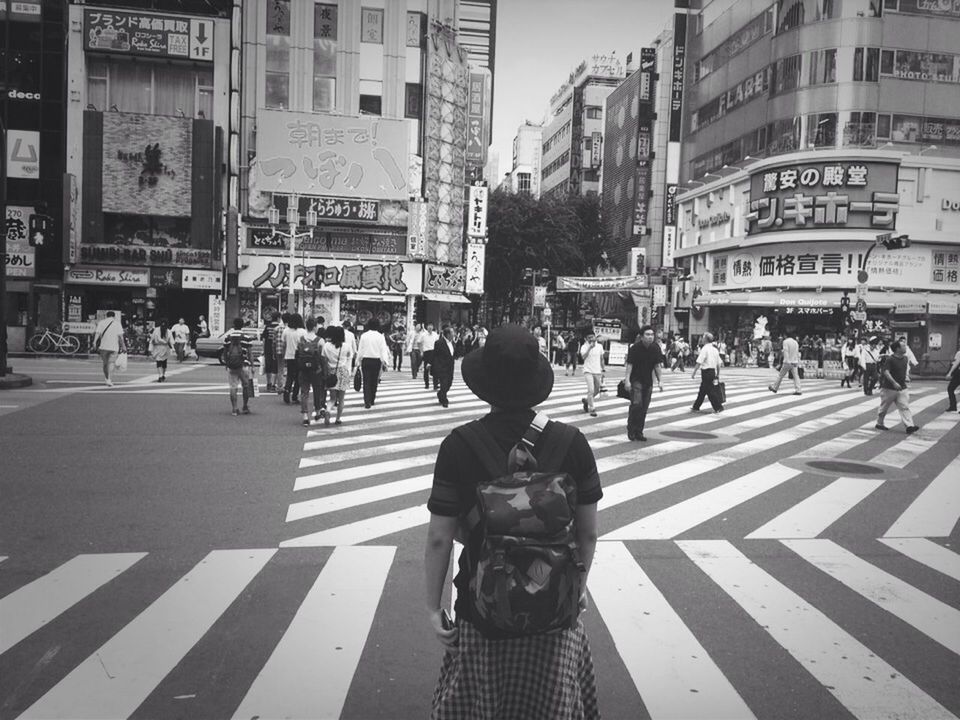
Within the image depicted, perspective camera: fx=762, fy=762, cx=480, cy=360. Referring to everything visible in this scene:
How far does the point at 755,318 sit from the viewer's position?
1661 inches

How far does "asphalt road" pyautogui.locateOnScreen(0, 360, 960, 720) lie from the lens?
382 cm

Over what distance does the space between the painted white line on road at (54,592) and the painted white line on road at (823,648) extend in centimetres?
436

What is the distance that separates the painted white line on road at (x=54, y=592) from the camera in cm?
449

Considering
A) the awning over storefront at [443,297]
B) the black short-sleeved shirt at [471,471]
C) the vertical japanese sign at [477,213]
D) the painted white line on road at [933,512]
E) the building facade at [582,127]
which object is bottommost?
the painted white line on road at [933,512]

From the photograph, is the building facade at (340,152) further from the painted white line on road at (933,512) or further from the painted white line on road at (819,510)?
the painted white line on road at (933,512)

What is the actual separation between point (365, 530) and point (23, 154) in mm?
36050

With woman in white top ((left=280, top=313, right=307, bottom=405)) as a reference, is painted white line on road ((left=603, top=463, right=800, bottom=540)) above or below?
below

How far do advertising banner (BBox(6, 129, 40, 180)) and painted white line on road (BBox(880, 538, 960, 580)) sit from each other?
38.3m

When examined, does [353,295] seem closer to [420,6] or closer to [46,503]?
[420,6]

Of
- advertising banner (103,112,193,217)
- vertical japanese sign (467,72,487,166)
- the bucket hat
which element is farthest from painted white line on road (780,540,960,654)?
vertical japanese sign (467,72,487,166)

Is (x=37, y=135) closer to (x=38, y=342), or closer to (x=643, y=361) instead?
(x=38, y=342)

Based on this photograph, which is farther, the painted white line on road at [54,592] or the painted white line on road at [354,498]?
the painted white line on road at [354,498]

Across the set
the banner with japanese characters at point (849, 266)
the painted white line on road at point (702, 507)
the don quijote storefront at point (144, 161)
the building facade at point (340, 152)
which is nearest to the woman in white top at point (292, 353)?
the painted white line on road at point (702, 507)

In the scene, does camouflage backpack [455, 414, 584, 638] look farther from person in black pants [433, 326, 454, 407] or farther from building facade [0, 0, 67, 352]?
building facade [0, 0, 67, 352]
